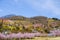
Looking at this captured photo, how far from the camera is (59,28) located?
741cm

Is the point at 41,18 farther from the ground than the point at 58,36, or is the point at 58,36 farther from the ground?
the point at 41,18

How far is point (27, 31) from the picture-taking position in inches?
263

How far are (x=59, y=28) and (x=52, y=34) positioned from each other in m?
0.69

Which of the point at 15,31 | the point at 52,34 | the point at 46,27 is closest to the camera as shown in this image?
the point at 15,31

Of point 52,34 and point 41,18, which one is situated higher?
point 41,18

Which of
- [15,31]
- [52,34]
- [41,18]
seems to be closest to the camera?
[15,31]

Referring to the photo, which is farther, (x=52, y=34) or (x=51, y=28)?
(x=51, y=28)

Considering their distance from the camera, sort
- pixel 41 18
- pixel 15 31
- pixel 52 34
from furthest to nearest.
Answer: pixel 41 18 < pixel 52 34 < pixel 15 31

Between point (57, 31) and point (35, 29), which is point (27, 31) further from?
point (57, 31)

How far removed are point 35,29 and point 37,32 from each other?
0.81ft

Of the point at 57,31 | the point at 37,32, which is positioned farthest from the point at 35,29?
the point at 57,31

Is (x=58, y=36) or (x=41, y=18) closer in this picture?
(x=58, y=36)

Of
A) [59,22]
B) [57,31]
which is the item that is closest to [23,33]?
[57,31]

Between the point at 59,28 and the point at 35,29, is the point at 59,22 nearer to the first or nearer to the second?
the point at 59,28
